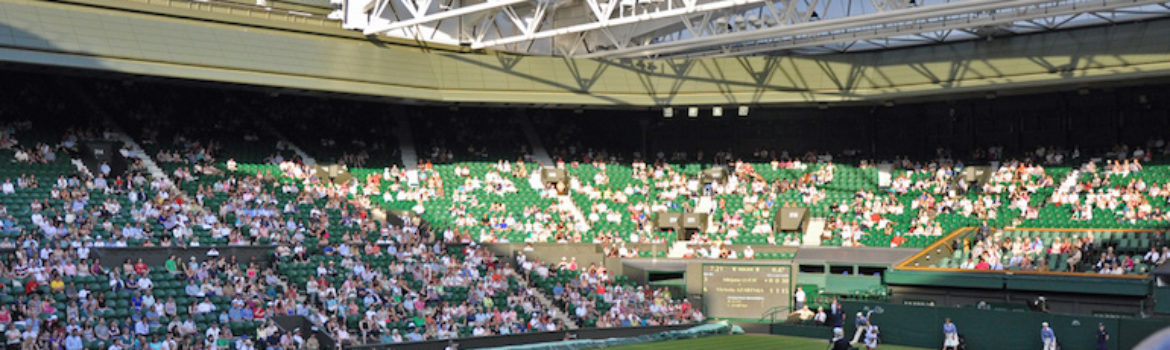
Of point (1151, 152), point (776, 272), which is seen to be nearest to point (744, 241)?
point (776, 272)

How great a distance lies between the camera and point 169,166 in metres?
37.5

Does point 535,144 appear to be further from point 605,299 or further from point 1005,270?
point 1005,270

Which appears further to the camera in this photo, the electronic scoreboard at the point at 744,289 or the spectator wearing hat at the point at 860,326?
the electronic scoreboard at the point at 744,289

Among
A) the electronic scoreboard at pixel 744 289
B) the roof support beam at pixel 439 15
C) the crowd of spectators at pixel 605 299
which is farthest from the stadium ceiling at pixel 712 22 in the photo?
the crowd of spectators at pixel 605 299

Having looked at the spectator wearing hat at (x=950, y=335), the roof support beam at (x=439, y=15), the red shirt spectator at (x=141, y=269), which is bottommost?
the spectator wearing hat at (x=950, y=335)

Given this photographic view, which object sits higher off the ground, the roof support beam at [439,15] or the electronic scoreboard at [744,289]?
the roof support beam at [439,15]

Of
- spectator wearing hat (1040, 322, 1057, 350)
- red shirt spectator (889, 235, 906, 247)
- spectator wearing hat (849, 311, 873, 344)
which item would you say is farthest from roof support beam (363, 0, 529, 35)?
spectator wearing hat (1040, 322, 1057, 350)

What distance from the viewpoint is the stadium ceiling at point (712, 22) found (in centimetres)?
3098

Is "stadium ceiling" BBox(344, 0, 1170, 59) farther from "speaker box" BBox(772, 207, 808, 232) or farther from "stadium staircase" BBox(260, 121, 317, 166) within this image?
"stadium staircase" BBox(260, 121, 317, 166)

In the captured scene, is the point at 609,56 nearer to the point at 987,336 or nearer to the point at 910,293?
the point at 910,293

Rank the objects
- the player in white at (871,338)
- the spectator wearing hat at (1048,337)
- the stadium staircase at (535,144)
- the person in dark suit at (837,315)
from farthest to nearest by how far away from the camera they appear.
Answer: the stadium staircase at (535,144)
the person in dark suit at (837,315)
the spectator wearing hat at (1048,337)
the player in white at (871,338)

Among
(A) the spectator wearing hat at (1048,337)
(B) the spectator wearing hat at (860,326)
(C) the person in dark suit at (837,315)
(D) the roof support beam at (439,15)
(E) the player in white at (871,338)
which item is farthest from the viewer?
(D) the roof support beam at (439,15)

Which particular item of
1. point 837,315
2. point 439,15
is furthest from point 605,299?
point 439,15

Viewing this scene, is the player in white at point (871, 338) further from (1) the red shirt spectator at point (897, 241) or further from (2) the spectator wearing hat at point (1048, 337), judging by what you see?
(1) the red shirt spectator at point (897, 241)
